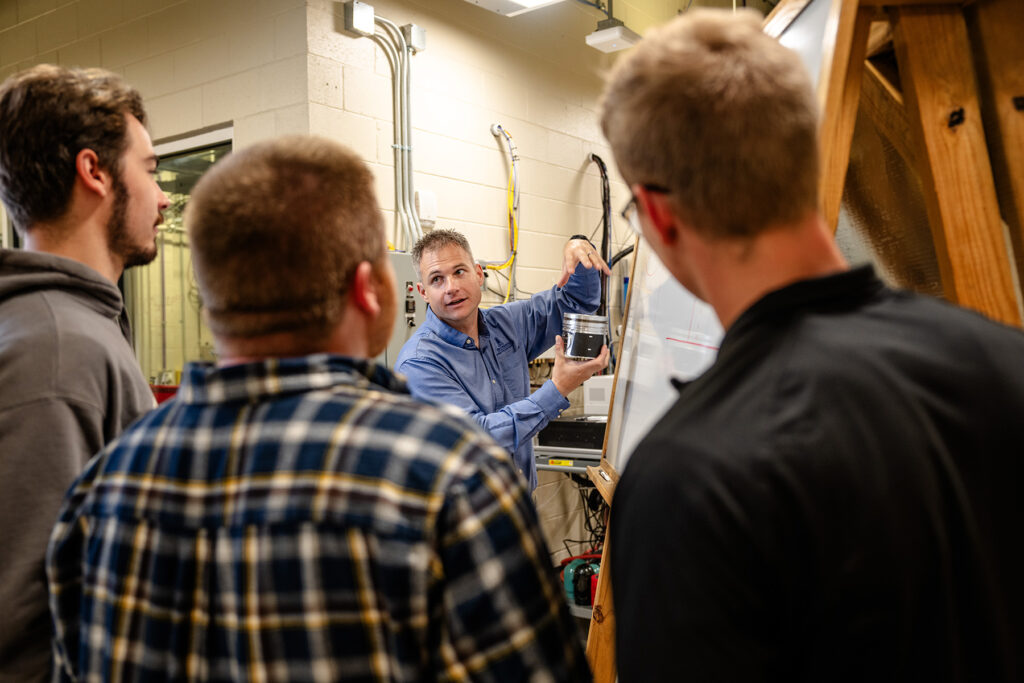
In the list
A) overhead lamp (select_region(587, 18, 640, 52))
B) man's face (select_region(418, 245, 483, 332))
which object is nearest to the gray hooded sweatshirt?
man's face (select_region(418, 245, 483, 332))

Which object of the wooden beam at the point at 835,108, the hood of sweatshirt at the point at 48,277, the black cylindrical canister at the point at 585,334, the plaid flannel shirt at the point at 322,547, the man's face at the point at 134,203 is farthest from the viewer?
the black cylindrical canister at the point at 585,334

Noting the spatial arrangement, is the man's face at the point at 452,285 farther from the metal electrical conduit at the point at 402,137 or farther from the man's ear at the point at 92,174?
the man's ear at the point at 92,174

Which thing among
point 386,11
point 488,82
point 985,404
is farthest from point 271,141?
point 488,82

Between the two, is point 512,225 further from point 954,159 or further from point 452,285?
point 954,159

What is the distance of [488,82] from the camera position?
3.99 metres

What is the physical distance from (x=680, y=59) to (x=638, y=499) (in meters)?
0.39

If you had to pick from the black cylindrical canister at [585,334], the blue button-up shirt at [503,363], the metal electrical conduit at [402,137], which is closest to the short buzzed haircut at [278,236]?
the black cylindrical canister at [585,334]

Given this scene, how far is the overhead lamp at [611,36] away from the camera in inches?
162

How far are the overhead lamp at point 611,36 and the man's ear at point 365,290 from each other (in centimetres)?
368

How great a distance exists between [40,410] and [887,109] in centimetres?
132

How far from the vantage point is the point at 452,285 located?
2.69 m

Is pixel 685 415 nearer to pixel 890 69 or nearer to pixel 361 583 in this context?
pixel 361 583

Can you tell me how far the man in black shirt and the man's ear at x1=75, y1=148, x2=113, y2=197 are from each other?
925 mm

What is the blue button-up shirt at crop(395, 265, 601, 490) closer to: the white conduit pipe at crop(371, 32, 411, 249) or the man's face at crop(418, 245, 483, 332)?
the man's face at crop(418, 245, 483, 332)
